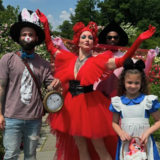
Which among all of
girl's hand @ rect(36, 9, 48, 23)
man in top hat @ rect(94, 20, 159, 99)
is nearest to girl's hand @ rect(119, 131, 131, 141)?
man in top hat @ rect(94, 20, 159, 99)

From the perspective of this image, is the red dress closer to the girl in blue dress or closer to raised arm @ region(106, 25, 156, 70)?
raised arm @ region(106, 25, 156, 70)

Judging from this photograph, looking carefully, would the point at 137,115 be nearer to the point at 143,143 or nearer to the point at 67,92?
the point at 143,143

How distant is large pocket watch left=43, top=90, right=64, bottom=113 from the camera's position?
2.73 metres

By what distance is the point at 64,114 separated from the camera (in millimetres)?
2986

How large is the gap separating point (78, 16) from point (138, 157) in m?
35.4

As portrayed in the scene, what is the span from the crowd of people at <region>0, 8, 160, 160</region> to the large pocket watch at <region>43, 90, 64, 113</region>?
124 mm

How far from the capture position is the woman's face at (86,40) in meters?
3.04

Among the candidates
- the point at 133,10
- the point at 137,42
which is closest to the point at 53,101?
the point at 137,42

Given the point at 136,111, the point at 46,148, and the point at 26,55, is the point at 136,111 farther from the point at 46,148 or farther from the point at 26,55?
A: the point at 46,148

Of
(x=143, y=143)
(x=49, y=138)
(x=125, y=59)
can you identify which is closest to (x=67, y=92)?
(x=125, y=59)

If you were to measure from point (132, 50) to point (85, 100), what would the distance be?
777 millimetres

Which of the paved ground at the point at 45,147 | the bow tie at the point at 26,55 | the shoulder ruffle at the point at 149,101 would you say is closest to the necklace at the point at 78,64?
the bow tie at the point at 26,55

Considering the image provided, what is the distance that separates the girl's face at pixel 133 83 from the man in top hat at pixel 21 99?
2.84 feet

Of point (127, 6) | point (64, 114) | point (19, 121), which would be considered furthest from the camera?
point (127, 6)
